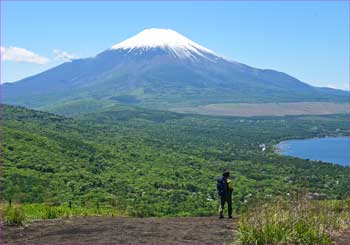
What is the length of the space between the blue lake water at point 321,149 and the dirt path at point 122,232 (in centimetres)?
8654

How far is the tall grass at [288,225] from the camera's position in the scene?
31.0 feet

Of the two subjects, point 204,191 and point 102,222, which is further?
point 204,191

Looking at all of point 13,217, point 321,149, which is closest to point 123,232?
point 13,217

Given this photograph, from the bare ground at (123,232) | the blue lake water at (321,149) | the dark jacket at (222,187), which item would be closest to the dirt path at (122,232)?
the bare ground at (123,232)

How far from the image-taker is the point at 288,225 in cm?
973

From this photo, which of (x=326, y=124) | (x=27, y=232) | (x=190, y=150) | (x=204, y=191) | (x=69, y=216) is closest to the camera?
(x=27, y=232)

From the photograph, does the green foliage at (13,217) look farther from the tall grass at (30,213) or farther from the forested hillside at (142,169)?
the forested hillside at (142,169)

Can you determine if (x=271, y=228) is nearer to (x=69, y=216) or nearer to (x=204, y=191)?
(x=69, y=216)

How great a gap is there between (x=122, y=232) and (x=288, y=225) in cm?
371

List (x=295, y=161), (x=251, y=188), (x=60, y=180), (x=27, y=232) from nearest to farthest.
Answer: (x=27, y=232)
(x=60, y=180)
(x=251, y=188)
(x=295, y=161)

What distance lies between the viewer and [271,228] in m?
9.52

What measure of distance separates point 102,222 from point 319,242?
19.3 feet

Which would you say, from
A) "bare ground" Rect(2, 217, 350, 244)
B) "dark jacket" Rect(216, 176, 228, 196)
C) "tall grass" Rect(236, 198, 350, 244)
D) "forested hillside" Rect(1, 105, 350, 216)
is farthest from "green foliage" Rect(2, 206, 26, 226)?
"tall grass" Rect(236, 198, 350, 244)

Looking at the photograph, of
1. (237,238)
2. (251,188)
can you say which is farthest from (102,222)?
(251,188)
